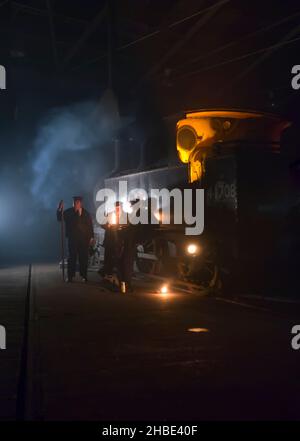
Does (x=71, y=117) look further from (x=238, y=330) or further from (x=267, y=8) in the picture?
(x=238, y=330)

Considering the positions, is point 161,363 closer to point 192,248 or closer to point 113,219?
point 192,248

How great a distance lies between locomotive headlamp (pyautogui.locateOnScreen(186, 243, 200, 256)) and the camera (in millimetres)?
10398

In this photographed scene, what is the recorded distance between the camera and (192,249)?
1048cm

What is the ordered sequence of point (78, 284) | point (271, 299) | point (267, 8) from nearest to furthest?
point (271, 299) < point (78, 284) < point (267, 8)

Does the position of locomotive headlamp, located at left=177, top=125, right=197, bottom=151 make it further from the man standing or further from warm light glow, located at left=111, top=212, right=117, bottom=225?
the man standing

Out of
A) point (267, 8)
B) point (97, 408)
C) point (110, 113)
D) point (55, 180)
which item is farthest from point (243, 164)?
Result: point (55, 180)

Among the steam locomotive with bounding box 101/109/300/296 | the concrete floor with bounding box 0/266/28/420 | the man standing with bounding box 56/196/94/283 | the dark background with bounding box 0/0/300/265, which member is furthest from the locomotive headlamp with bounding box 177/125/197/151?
the concrete floor with bounding box 0/266/28/420

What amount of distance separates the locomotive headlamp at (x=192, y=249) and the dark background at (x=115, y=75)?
2363 millimetres

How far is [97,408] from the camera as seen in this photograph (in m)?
4.12

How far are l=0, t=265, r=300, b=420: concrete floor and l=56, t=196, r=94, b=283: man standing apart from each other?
12.4 feet

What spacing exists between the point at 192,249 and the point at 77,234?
3.63 meters

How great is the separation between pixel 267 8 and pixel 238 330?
495 inches

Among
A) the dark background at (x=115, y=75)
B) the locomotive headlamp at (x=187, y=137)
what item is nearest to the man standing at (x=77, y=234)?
the dark background at (x=115, y=75)

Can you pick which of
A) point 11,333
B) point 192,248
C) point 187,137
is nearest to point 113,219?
point 192,248
